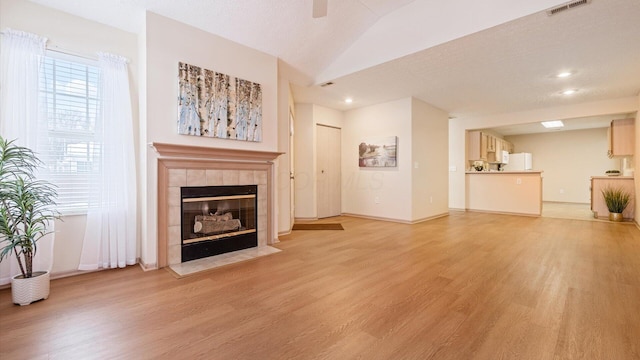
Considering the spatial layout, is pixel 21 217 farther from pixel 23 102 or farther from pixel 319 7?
pixel 319 7

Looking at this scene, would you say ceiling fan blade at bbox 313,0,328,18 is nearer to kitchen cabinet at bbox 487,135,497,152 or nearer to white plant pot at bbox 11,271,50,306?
white plant pot at bbox 11,271,50,306

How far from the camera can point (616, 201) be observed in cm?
561

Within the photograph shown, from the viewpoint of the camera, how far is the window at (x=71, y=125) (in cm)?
263

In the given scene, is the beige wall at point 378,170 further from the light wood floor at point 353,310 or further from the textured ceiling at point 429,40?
the light wood floor at point 353,310

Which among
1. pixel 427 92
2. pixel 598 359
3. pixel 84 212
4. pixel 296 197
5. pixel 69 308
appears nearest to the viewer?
pixel 598 359

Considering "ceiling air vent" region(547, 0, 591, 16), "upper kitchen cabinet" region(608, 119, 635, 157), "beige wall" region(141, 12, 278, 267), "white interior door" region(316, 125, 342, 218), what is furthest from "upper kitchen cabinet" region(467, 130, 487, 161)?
"beige wall" region(141, 12, 278, 267)

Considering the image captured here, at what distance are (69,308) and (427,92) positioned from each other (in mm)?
5643

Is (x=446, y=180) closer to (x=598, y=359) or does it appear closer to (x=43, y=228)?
(x=598, y=359)

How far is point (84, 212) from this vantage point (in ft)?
9.15

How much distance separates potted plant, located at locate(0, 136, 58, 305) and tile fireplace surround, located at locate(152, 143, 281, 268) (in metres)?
0.89

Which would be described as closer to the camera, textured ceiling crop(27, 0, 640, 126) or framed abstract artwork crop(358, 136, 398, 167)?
textured ceiling crop(27, 0, 640, 126)

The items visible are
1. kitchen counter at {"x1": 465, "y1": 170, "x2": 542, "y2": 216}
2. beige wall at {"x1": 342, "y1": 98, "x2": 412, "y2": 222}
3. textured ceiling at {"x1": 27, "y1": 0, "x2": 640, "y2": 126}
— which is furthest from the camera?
kitchen counter at {"x1": 465, "y1": 170, "x2": 542, "y2": 216}

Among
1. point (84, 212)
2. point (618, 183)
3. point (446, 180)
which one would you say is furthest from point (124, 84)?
point (618, 183)

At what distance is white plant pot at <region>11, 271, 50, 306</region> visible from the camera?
2076 millimetres
